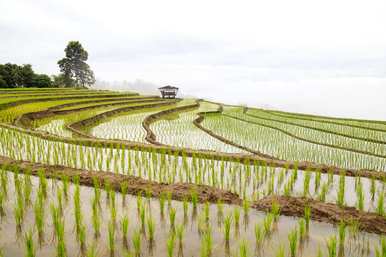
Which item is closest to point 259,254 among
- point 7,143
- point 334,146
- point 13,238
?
point 13,238

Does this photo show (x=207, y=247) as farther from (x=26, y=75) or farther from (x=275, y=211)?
(x=26, y=75)

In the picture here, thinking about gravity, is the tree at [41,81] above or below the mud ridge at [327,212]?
above

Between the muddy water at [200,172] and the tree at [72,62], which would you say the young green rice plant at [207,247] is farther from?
the tree at [72,62]

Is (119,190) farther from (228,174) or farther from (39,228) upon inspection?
(228,174)

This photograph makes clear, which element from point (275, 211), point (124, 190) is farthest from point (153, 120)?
point (275, 211)

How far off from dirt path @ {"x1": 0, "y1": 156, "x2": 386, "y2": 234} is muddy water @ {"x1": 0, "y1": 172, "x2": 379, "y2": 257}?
4.8 inches

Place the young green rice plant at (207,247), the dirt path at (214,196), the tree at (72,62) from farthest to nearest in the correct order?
the tree at (72,62)
the dirt path at (214,196)
the young green rice plant at (207,247)

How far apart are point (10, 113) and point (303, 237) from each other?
11.2m

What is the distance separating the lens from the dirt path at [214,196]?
10.2 ft

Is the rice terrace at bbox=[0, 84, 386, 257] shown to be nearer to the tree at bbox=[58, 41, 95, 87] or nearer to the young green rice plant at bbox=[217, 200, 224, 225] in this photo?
the young green rice plant at bbox=[217, 200, 224, 225]

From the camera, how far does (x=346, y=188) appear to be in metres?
4.47

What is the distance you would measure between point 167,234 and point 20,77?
94.7 ft

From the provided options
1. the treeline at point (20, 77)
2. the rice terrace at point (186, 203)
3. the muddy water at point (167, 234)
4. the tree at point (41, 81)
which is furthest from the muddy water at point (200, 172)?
the tree at point (41, 81)

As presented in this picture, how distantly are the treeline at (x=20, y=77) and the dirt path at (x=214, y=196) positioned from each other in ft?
78.5
